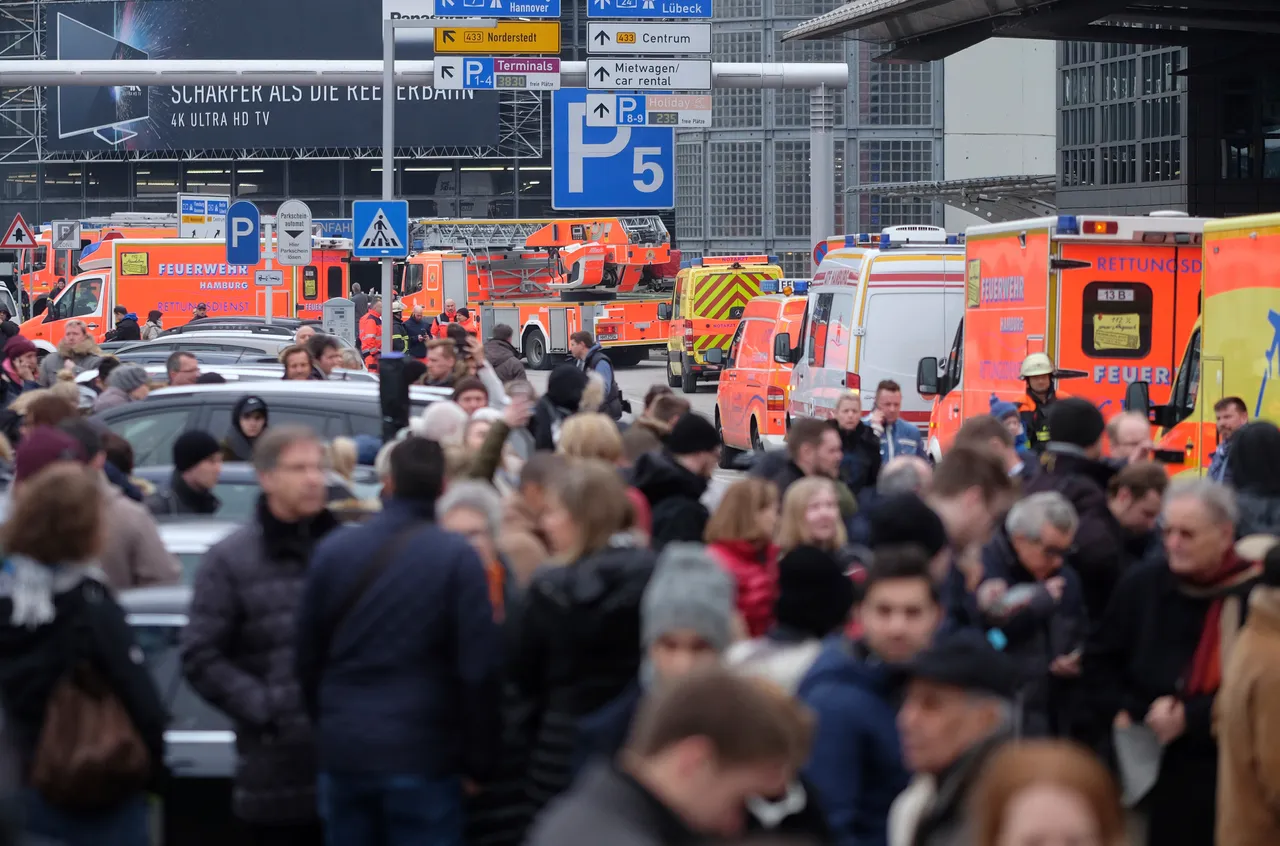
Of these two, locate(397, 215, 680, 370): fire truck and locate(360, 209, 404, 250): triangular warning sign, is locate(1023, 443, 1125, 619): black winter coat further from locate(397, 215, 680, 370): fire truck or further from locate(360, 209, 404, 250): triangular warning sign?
locate(397, 215, 680, 370): fire truck

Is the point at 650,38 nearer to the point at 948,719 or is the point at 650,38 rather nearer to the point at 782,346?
the point at 782,346

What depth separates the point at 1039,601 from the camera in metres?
5.66

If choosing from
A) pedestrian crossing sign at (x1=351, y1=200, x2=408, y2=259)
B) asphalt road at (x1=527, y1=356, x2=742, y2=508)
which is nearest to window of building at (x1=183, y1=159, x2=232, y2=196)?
asphalt road at (x1=527, y1=356, x2=742, y2=508)

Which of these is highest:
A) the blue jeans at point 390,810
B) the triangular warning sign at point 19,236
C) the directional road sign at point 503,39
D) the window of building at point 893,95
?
the window of building at point 893,95

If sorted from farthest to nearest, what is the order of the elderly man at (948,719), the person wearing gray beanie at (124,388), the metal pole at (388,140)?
the metal pole at (388,140)
the person wearing gray beanie at (124,388)
the elderly man at (948,719)

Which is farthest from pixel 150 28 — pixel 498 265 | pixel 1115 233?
pixel 1115 233

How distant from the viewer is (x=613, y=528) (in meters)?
4.94

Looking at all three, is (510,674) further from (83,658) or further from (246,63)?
(246,63)

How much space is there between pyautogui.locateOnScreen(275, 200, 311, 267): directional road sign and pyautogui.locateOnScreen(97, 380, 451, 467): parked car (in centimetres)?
1050

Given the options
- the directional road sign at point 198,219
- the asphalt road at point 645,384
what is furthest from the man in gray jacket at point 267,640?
the directional road sign at point 198,219

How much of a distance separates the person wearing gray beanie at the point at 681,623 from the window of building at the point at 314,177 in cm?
5885

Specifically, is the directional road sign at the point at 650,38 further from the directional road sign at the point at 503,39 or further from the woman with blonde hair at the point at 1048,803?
the woman with blonde hair at the point at 1048,803

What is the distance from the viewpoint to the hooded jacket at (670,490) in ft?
22.1

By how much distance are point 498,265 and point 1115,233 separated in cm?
3052
